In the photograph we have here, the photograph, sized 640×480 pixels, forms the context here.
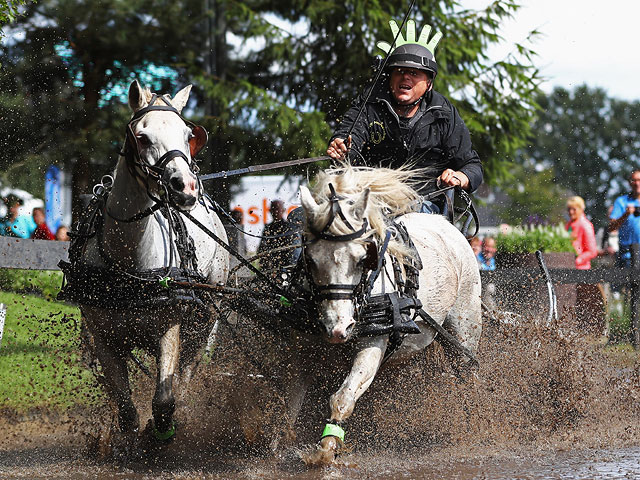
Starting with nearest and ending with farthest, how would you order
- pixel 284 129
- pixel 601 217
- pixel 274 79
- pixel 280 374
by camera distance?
pixel 280 374
pixel 284 129
pixel 274 79
pixel 601 217

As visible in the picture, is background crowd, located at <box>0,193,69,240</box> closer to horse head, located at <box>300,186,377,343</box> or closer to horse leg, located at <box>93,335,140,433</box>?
horse leg, located at <box>93,335,140,433</box>

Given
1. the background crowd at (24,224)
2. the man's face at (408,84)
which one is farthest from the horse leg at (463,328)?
the background crowd at (24,224)

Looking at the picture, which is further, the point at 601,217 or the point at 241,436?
the point at 601,217

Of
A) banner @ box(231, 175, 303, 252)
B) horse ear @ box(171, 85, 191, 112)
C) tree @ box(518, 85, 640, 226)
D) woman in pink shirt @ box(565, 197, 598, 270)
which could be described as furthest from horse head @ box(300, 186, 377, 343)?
tree @ box(518, 85, 640, 226)

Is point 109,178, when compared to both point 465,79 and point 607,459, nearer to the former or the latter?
point 607,459

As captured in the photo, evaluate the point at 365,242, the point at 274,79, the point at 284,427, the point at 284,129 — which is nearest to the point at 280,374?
the point at 284,427

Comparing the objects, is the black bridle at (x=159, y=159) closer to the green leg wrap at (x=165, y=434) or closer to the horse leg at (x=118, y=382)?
the horse leg at (x=118, y=382)

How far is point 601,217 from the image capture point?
79.4 metres

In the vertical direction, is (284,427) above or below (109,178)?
below

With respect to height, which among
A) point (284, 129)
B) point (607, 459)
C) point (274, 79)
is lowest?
point (607, 459)

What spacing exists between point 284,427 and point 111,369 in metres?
1.12

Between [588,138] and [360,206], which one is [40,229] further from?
[588,138]

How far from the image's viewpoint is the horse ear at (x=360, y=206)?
4.50 m

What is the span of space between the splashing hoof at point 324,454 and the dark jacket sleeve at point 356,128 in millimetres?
2220
